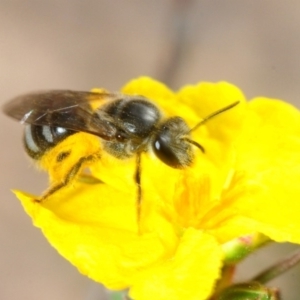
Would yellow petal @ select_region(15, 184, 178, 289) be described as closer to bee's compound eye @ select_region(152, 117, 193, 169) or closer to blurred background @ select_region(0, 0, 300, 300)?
bee's compound eye @ select_region(152, 117, 193, 169)

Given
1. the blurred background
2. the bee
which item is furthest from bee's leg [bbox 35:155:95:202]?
the blurred background

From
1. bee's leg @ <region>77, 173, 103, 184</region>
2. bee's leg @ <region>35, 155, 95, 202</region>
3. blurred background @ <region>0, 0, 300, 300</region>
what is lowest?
blurred background @ <region>0, 0, 300, 300</region>

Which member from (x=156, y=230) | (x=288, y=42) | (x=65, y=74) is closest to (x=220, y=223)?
(x=156, y=230)

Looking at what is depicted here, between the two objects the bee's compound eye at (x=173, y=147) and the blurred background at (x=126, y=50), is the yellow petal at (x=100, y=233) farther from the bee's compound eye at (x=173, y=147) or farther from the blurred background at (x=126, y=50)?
the blurred background at (x=126, y=50)

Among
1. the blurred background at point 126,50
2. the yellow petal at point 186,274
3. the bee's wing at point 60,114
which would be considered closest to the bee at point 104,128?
the bee's wing at point 60,114

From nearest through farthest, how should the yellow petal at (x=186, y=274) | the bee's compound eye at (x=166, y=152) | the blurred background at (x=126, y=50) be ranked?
the yellow petal at (x=186, y=274), the bee's compound eye at (x=166, y=152), the blurred background at (x=126, y=50)

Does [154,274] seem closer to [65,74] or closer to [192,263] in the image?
[192,263]

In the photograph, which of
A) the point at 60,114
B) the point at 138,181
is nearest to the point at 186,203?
the point at 138,181
